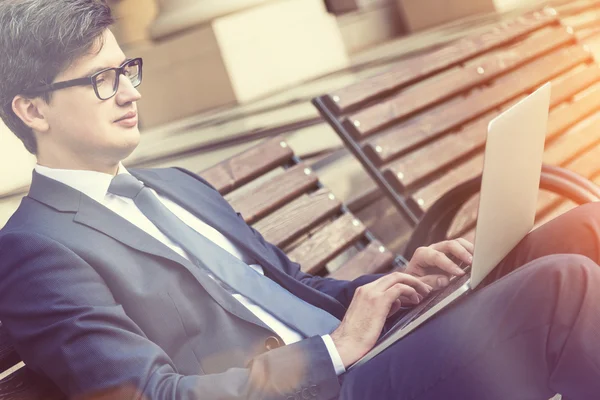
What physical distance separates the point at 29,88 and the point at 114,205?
14.3 inches

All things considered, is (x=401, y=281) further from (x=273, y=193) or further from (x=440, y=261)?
(x=273, y=193)

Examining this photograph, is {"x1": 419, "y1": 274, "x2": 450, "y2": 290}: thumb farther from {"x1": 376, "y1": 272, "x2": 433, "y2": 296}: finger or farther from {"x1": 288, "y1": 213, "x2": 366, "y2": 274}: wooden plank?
{"x1": 288, "y1": 213, "x2": 366, "y2": 274}: wooden plank

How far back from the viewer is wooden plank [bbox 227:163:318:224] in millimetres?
3309

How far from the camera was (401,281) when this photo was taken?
2.19 meters

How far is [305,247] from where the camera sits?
332 centimetres

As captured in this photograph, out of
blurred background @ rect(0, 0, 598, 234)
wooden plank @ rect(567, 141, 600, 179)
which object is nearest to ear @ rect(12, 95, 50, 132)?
wooden plank @ rect(567, 141, 600, 179)

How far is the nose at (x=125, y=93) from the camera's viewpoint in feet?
7.34

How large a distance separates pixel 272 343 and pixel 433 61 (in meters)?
2.28

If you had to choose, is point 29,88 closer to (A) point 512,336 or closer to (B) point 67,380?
(B) point 67,380

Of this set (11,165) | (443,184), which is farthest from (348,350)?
(11,165)

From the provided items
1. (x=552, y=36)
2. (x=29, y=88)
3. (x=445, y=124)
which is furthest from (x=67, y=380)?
(x=552, y=36)

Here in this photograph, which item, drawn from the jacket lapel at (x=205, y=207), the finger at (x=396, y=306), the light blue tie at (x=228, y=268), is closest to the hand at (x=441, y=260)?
the finger at (x=396, y=306)

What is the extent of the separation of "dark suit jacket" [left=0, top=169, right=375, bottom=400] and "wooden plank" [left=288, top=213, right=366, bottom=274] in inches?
40.7

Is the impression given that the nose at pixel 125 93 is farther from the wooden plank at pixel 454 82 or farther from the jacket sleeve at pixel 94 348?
the wooden plank at pixel 454 82
